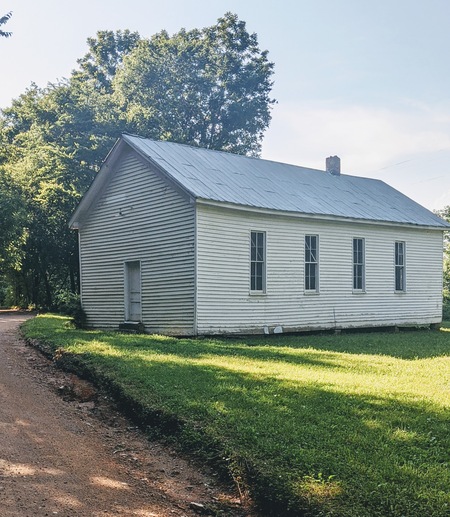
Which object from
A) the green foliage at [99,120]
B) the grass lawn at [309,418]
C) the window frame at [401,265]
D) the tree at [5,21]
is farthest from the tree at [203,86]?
the grass lawn at [309,418]

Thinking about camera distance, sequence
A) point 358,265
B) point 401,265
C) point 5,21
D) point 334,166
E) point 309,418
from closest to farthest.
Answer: point 309,418 < point 5,21 < point 358,265 < point 401,265 < point 334,166

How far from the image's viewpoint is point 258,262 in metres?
17.9

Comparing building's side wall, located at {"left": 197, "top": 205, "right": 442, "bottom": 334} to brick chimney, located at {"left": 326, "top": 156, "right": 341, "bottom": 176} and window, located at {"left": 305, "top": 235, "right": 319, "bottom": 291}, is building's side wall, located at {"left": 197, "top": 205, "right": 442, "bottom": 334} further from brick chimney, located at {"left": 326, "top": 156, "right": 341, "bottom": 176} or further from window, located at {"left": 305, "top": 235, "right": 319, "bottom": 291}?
brick chimney, located at {"left": 326, "top": 156, "right": 341, "bottom": 176}

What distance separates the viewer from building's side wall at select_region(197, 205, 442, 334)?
16.7 m

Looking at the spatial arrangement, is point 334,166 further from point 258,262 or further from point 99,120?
point 99,120

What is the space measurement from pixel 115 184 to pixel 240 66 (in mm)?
23772

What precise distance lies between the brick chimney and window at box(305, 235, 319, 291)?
6874mm

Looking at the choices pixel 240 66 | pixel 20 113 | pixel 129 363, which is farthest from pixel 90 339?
pixel 20 113

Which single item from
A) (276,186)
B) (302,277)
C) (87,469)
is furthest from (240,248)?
(87,469)

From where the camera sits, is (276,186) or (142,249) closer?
(142,249)

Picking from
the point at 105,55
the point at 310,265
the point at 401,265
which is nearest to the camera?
the point at 310,265

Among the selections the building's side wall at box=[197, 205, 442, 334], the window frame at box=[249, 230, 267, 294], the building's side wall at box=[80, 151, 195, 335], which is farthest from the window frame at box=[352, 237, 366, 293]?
the building's side wall at box=[80, 151, 195, 335]

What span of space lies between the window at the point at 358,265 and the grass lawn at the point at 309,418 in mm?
7975

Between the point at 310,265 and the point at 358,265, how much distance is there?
8.27ft
